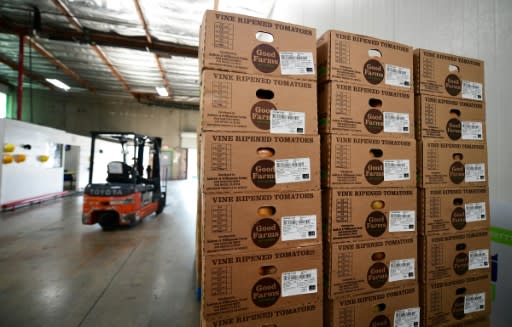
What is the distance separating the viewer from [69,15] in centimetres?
574

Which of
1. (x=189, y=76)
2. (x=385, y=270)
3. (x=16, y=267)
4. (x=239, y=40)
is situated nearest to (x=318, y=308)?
(x=385, y=270)

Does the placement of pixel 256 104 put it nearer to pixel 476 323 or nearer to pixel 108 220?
pixel 476 323

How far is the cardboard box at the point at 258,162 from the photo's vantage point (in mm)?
1188

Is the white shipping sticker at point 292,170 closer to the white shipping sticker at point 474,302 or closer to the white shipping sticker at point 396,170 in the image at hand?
the white shipping sticker at point 396,170

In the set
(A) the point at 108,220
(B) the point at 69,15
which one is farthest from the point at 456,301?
(B) the point at 69,15

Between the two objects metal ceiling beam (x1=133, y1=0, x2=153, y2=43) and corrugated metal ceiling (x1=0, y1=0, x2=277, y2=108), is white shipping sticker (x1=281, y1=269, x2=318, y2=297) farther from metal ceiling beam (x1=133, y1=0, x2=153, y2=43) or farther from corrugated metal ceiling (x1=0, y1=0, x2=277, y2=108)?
metal ceiling beam (x1=133, y1=0, x2=153, y2=43)

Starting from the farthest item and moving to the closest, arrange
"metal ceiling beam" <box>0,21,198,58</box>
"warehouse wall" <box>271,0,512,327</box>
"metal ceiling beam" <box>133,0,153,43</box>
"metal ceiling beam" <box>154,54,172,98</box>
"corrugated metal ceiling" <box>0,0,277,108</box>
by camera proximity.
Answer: "metal ceiling beam" <box>154,54,172,98</box>
"metal ceiling beam" <box>0,21,198,58</box>
"corrugated metal ceiling" <box>0,0,277,108</box>
"metal ceiling beam" <box>133,0,153,43</box>
"warehouse wall" <box>271,0,512,327</box>

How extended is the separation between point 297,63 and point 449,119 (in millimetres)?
1034

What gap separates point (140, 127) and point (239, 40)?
52.9 feet

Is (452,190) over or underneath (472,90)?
underneath

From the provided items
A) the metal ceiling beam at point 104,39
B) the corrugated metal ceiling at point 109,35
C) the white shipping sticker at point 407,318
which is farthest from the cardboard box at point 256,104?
the metal ceiling beam at point 104,39

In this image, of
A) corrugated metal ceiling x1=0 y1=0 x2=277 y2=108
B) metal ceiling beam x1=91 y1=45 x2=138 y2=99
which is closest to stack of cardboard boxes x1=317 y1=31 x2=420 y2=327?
corrugated metal ceiling x1=0 y1=0 x2=277 y2=108

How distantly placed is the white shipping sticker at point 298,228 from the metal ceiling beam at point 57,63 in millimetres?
9214

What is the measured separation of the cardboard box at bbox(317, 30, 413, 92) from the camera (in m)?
1.37
